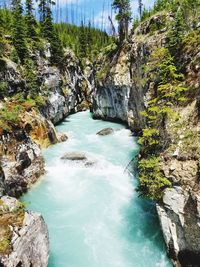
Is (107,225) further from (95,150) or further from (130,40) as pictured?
(130,40)

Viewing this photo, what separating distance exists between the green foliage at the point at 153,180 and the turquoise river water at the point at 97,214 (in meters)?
2.93

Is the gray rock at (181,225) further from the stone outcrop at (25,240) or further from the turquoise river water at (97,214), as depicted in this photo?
the stone outcrop at (25,240)

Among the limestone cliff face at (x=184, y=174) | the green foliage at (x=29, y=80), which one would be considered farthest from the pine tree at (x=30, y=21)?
the limestone cliff face at (x=184, y=174)

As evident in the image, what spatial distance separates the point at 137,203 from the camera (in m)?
17.0

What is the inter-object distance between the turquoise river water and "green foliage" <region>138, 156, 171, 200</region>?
293cm

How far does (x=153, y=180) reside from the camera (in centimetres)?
1273

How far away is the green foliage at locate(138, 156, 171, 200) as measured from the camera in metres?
12.3

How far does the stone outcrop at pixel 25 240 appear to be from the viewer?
31.6ft

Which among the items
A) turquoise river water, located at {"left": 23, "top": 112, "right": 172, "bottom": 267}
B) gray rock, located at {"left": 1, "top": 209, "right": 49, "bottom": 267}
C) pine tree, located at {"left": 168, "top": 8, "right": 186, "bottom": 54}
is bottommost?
turquoise river water, located at {"left": 23, "top": 112, "right": 172, "bottom": 267}

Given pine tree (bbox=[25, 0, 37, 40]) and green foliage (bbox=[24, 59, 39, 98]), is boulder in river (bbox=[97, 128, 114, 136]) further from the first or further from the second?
pine tree (bbox=[25, 0, 37, 40])

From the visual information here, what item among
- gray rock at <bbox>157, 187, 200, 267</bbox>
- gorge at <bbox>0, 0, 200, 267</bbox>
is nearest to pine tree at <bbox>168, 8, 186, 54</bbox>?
gorge at <bbox>0, 0, 200, 267</bbox>

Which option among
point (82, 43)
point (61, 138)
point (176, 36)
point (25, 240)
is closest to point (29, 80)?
point (61, 138)

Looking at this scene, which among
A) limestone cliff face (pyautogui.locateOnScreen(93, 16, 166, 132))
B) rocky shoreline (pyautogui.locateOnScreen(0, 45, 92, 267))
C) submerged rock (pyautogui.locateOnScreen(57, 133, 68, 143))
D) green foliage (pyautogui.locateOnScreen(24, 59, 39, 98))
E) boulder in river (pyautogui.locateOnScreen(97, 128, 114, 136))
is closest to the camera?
rocky shoreline (pyautogui.locateOnScreen(0, 45, 92, 267))

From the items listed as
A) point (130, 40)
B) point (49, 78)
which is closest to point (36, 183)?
point (49, 78)
